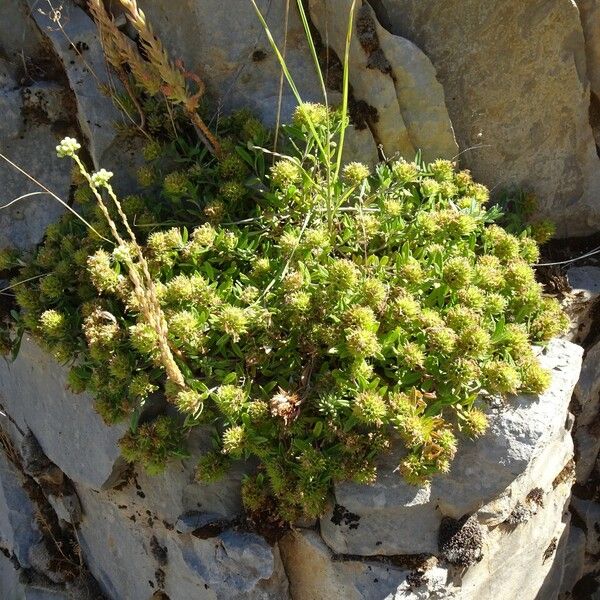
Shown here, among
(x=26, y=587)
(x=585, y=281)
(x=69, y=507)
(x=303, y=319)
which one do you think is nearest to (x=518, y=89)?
(x=585, y=281)

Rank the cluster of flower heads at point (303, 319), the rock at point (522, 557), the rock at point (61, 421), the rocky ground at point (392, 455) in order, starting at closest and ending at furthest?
the cluster of flower heads at point (303, 319)
the rocky ground at point (392, 455)
the rock at point (522, 557)
the rock at point (61, 421)

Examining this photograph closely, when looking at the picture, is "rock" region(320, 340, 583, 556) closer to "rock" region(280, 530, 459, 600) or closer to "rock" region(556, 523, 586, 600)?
"rock" region(280, 530, 459, 600)

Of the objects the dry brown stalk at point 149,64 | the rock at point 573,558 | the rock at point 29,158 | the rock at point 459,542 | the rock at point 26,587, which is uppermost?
the dry brown stalk at point 149,64

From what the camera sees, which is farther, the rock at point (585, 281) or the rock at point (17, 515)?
the rock at point (17, 515)

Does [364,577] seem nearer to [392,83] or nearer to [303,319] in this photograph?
[303,319]

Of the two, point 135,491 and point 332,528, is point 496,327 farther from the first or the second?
point 135,491

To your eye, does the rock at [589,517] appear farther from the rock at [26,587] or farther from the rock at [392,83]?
the rock at [26,587]

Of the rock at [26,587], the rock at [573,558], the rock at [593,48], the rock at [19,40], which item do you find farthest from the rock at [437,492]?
the rock at [19,40]

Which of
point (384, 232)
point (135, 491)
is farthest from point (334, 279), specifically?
point (135, 491)
